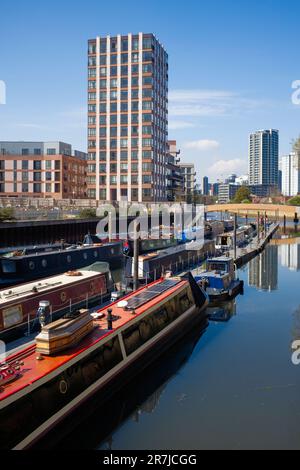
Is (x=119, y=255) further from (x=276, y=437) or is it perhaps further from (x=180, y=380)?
(x=276, y=437)

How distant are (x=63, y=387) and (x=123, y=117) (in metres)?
A: 118

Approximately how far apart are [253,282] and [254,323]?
16448 millimetres

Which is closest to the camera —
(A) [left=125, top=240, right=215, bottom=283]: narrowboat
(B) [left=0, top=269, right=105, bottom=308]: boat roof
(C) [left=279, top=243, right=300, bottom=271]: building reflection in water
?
(B) [left=0, top=269, right=105, bottom=308]: boat roof

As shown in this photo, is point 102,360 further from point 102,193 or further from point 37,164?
point 37,164

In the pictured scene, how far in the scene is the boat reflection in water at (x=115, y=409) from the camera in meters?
15.1

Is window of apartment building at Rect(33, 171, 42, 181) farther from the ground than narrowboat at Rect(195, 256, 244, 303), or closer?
farther from the ground

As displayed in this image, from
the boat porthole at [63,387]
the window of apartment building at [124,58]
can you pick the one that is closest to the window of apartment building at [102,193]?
the window of apartment building at [124,58]

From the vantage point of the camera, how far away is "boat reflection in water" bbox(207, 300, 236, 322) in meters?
32.5

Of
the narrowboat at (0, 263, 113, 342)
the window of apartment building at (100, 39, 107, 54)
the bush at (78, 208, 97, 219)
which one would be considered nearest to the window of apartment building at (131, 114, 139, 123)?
the window of apartment building at (100, 39, 107, 54)

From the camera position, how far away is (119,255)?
51594 mm

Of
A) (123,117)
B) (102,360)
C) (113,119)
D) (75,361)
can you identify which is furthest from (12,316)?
(113,119)

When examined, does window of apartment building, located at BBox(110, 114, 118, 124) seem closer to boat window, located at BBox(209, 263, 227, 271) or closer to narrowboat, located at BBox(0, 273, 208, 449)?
boat window, located at BBox(209, 263, 227, 271)

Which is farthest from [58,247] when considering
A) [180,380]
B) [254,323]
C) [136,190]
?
[136,190]

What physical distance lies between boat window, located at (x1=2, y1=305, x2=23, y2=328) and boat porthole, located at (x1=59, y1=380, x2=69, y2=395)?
7.74m
